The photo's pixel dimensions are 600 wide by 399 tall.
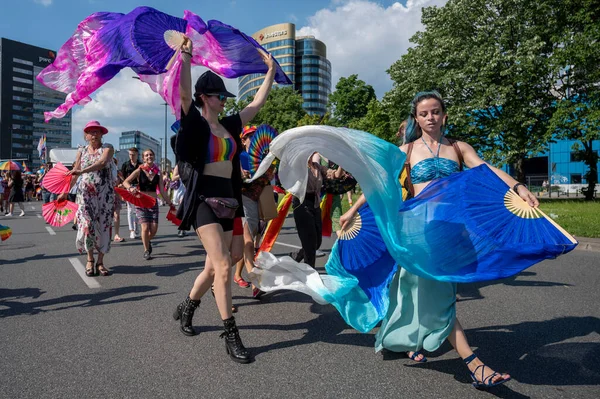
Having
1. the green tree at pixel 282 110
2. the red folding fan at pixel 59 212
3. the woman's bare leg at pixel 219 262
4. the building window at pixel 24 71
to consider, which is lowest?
the woman's bare leg at pixel 219 262

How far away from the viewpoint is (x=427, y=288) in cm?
307

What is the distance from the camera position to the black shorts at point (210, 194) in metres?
3.50

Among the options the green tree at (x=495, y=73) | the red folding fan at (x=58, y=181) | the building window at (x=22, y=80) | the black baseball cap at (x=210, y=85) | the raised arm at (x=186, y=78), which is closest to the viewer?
the raised arm at (x=186, y=78)

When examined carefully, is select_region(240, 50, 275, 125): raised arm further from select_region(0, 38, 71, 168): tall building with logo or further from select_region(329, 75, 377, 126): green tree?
select_region(0, 38, 71, 168): tall building with logo

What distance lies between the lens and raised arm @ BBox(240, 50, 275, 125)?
3.79 metres

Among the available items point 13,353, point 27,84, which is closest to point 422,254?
point 13,353

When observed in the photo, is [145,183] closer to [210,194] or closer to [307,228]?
[307,228]

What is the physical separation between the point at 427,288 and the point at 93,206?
5128mm

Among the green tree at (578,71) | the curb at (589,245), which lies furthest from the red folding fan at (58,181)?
the green tree at (578,71)

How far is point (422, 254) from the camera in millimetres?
2881

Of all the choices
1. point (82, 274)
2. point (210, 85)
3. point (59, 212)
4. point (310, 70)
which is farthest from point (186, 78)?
point (310, 70)

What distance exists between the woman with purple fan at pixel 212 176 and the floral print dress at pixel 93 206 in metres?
3.33

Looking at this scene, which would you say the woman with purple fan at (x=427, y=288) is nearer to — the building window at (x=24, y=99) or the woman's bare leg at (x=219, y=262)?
the woman's bare leg at (x=219, y=262)

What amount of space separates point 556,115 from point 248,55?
2195cm
